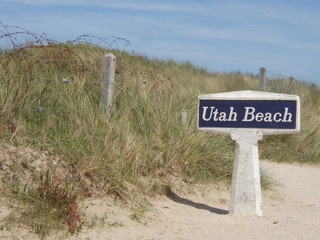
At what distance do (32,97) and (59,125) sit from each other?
25.3 inches

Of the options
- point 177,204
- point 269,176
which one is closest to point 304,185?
point 269,176

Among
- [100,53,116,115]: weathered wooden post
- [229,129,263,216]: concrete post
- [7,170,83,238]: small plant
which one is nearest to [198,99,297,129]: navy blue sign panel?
[229,129,263,216]: concrete post

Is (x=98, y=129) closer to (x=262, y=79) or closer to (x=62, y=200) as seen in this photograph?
(x=62, y=200)

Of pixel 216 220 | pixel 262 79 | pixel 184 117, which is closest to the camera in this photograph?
pixel 216 220

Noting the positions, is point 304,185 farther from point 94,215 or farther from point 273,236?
point 94,215

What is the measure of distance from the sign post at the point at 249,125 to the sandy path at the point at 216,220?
0.25 metres

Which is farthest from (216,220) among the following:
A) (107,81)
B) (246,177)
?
(107,81)

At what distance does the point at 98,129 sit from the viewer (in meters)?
7.44

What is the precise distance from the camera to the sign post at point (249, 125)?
6766 mm

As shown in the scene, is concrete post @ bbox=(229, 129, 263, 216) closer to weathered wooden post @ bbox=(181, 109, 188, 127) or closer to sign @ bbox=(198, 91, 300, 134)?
sign @ bbox=(198, 91, 300, 134)

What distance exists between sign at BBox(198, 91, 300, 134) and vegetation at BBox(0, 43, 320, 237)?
100 centimetres

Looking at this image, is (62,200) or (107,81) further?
(107,81)

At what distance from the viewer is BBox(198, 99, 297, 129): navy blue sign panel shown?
6.76 m

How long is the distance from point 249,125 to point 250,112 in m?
0.14
